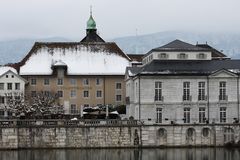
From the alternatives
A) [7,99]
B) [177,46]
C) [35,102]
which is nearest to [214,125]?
[177,46]

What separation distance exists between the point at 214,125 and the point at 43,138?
17588 millimetres

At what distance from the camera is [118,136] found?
2736 inches

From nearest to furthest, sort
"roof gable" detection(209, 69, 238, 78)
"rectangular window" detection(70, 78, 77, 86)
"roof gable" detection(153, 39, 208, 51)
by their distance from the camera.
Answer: "roof gable" detection(209, 69, 238, 78), "roof gable" detection(153, 39, 208, 51), "rectangular window" detection(70, 78, 77, 86)

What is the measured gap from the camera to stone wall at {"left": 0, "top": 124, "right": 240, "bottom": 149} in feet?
224

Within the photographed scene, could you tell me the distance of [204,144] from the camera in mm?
70500

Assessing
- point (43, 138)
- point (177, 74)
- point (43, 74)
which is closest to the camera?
point (43, 138)

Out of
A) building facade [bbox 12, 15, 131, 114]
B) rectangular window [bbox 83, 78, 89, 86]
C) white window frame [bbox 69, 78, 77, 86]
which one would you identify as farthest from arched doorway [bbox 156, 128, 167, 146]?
white window frame [bbox 69, 78, 77, 86]

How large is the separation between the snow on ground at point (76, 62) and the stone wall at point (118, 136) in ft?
99.3

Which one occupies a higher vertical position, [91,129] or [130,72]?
[130,72]

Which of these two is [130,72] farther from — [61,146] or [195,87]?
[61,146]

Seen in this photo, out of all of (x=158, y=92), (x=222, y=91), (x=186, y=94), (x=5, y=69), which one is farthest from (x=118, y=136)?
(x=5, y=69)

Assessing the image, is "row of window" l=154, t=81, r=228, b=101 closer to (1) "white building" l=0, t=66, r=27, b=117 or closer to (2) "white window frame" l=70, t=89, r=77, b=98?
(2) "white window frame" l=70, t=89, r=77, b=98

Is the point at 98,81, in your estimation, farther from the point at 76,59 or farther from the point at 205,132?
the point at 205,132

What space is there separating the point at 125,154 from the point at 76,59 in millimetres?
39236
